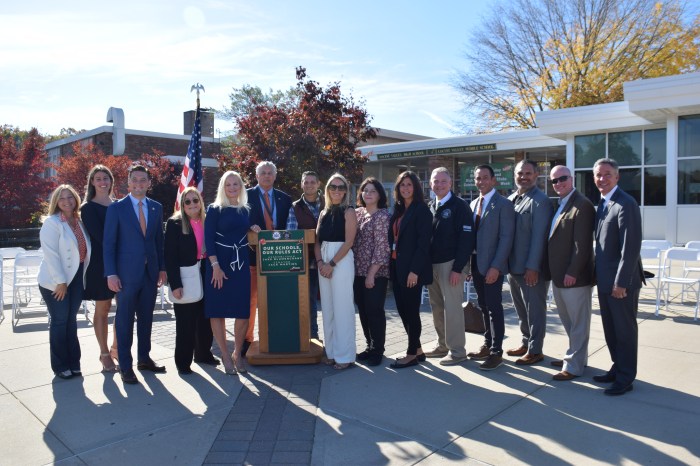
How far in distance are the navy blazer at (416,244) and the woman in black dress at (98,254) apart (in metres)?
2.86

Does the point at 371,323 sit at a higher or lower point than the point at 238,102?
lower

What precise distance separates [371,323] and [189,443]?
2295 mm

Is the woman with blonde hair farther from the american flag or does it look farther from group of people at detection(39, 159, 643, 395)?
the american flag

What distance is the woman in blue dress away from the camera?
17.2 feet

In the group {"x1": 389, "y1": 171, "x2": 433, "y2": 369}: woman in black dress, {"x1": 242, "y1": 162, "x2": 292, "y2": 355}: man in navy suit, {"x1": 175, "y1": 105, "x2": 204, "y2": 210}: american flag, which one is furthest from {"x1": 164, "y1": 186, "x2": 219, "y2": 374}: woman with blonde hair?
{"x1": 175, "y1": 105, "x2": 204, "y2": 210}: american flag

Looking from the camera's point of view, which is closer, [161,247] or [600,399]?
[600,399]

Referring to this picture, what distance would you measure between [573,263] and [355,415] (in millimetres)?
2354

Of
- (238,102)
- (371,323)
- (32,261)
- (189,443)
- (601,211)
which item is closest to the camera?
(189,443)

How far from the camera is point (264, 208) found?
6.16m

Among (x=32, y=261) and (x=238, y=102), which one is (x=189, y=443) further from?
(x=238, y=102)

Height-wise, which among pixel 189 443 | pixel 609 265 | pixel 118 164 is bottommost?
pixel 189 443

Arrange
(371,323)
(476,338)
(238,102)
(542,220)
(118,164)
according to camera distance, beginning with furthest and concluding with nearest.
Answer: (238,102) < (118,164) < (476,338) < (371,323) < (542,220)

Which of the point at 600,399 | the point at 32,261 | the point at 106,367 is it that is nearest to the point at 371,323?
the point at 600,399

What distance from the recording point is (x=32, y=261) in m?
8.32
